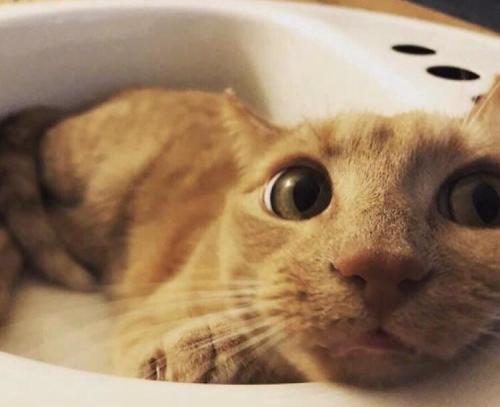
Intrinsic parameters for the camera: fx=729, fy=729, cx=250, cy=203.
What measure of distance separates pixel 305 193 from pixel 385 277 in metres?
0.19

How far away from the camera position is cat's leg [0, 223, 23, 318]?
3.86ft

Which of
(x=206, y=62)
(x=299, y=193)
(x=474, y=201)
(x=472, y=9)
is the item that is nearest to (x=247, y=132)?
(x=299, y=193)

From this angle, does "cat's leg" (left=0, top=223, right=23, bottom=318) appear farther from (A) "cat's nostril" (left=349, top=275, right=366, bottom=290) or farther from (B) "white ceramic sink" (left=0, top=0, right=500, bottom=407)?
(A) "cat's nostril" (left=349, top=275, right=366, bottom=290)

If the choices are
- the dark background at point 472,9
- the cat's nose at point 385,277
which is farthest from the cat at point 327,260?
the dark background at point 472,9

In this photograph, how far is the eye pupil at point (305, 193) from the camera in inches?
28.5

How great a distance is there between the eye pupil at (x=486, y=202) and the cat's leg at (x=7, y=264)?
79cm

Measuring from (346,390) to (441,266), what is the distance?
14 cm

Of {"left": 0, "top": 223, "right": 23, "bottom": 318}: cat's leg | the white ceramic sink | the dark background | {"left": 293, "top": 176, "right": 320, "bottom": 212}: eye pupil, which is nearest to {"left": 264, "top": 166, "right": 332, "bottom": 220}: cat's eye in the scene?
{"left": 293, "top": 176, "right": 320, "bottom": 212}: eye pupil

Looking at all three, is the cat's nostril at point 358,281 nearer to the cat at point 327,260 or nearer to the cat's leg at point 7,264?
the cat at point 327,260

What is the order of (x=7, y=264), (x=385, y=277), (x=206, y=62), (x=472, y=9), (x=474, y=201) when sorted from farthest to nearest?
(x=472, y=9), (x=206, y=62), (x=7, y=264), (x=474, y=201), (x=385, y=277)

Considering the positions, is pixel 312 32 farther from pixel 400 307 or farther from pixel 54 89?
pixel 400 307

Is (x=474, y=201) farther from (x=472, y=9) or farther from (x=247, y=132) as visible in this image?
(x=472, y=9)

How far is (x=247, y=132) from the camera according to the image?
3.00ft

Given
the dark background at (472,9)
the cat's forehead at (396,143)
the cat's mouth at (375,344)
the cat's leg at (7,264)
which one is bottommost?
the cat's leg at (7,264)
